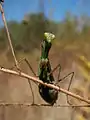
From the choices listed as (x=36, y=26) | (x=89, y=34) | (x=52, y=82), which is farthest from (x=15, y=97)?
(x=52, y=82)

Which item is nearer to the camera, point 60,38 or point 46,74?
point 46,74

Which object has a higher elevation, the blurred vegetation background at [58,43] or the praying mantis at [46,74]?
the blurred vegetation background at [58,43]

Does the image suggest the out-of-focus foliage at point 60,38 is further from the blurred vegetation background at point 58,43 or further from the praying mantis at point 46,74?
the praying mantis at point 46,74

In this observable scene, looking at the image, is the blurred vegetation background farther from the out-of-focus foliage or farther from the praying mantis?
the praying mantis

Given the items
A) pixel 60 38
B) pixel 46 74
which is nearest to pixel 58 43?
pixel 60 38

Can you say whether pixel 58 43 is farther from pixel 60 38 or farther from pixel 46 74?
pixel 46 74

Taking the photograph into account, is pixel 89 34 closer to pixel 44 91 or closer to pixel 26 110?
pixel 26 110

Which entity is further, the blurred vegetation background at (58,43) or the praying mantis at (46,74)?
the blurred vegetation background at (58,43)

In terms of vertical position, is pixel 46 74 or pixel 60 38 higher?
pixel 60 38

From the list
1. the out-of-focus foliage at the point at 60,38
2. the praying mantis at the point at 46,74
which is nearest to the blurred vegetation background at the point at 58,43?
the out-of-focus foliage at the point at 60,38

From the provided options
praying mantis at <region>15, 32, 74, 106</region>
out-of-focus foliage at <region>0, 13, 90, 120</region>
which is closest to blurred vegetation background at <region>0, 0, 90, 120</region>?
out-of-focus foliage at <region>0, 13, 90, 120</region>

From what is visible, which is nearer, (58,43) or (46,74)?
(46,74)
